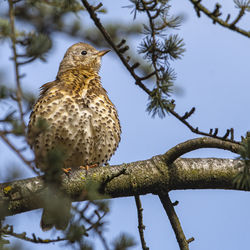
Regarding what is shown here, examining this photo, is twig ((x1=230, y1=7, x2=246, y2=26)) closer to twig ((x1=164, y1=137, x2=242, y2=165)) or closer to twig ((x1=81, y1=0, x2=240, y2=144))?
twig ((x1=81, y1=0, x2=240, y2=144))

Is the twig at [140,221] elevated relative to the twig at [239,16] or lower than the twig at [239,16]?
lower

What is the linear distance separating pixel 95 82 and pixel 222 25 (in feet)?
10.4

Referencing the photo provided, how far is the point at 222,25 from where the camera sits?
316 centimetres

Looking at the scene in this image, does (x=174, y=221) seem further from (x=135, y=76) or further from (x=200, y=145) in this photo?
(x=135, y=76)

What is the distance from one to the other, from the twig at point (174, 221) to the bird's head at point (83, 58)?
2762 millimetres

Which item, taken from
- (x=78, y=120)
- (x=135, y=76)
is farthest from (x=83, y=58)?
(x=135, y=76)

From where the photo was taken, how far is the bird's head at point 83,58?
6668mm

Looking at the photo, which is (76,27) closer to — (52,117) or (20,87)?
(52,117)

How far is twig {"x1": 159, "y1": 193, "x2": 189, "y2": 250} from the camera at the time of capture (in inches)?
170

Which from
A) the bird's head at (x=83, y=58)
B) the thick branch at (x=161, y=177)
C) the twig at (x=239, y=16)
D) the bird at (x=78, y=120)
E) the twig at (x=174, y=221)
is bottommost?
the twig at (x=174, y=221)

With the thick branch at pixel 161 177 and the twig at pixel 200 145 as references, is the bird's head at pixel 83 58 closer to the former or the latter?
the thick branch at pixel 161 177

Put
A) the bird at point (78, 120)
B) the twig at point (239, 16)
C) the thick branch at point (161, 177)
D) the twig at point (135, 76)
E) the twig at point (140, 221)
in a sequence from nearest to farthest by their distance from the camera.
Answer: the twig at point (239, 16), the twig at point (135, 76), the thick branch at point (161, 177), the twig at point (140, 221), the bird at point (78, 120)

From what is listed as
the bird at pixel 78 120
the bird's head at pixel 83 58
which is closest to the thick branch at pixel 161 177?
the bird at pixel 78 120

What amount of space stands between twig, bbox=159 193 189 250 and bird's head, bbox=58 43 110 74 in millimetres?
2762
